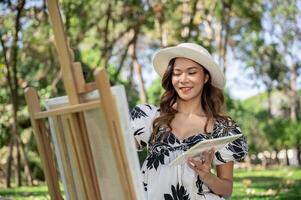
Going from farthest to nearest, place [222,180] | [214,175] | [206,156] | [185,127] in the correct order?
1. [185,127]
2. [222,180]
3. [214,175]
4. [206,156]

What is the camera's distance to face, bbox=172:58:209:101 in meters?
3.61

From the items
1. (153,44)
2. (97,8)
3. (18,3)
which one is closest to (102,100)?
(18,3)

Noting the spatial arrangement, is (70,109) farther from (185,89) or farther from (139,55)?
(139,55)

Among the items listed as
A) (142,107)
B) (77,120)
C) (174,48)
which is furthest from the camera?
(142,107)

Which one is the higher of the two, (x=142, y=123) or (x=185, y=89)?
(x=185, y=89)

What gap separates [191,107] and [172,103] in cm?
11

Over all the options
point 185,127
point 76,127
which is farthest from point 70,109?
point 185,127

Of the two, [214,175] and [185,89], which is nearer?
[214,175]

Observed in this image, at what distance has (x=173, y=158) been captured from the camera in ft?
11.8

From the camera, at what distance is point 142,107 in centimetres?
383

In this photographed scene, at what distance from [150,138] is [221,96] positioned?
464 mm

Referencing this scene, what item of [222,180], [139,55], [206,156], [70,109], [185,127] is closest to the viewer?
[70,109]

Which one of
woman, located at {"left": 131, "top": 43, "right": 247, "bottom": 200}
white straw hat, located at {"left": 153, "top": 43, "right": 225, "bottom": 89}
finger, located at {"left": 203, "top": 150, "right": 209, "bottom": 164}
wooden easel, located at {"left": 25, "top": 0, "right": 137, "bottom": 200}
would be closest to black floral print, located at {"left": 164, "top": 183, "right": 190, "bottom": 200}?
woman, located at {"left": 131, "top": 43, "right": 247, "bottom": 200}

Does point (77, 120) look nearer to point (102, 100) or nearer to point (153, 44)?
point (102, 100)
